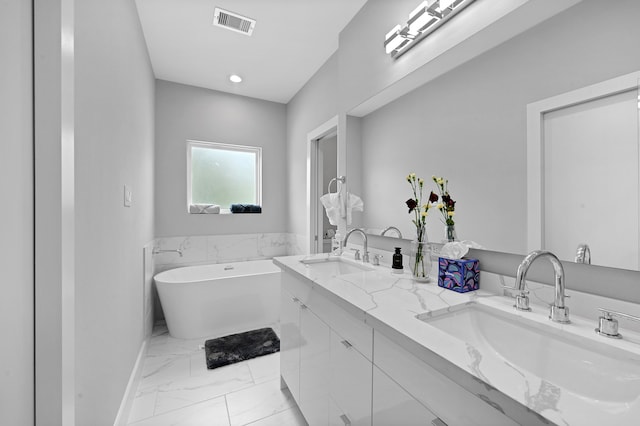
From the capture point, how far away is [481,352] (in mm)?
616

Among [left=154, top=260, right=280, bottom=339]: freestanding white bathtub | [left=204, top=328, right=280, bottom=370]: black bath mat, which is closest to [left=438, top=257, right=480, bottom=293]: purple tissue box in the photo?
[left=204, top=328, right=280, bottom=370]: black bath mat

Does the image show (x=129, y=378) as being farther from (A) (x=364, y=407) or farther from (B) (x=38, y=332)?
(A) (x=364, y=407)

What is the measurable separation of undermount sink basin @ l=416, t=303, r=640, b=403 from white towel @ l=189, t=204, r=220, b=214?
2.84 metres

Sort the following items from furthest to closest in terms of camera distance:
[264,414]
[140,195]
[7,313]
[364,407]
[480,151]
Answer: [140,195], [264,414], [480,151], [364,407], [7,313]

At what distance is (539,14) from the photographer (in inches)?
36.2

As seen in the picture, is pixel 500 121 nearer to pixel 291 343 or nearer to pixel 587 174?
pixel 587 174

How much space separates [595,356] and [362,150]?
1.49 meters

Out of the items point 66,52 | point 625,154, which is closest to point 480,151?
point 625,154

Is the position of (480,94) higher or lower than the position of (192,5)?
lower

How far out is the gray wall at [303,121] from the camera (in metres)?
2.55

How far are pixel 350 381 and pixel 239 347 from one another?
1.67 m

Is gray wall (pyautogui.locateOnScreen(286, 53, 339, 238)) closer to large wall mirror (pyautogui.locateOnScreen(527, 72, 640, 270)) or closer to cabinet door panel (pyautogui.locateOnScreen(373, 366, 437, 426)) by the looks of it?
large wall mirror (pyautogui.locateOnScreen(527, 72, 640, 270))

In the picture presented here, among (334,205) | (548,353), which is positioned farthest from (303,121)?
(548,353)

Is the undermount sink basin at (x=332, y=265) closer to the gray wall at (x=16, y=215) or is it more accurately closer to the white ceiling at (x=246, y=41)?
the gray wall at (x=16, y=215)
